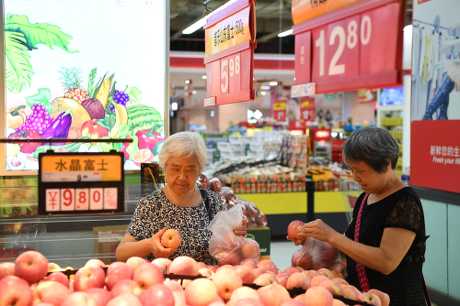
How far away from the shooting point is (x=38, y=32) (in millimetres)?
4078

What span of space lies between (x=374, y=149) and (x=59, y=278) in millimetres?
1362

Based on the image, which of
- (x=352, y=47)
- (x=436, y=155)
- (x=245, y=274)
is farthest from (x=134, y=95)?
(x=436, y=155)

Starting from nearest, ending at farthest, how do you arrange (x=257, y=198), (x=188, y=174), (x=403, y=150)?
(x=188, y=174)
(x=257, y=198)
(x=403, y=150)

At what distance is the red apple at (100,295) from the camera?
179 centimetres

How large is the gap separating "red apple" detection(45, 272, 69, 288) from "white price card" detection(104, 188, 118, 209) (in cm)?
98

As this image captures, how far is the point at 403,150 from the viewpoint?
12.2 m

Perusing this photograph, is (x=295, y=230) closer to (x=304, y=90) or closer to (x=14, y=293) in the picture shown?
(x=304, y=90)

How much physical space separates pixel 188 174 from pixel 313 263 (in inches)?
28.8

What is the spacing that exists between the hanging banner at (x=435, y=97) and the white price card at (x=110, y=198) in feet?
10.8

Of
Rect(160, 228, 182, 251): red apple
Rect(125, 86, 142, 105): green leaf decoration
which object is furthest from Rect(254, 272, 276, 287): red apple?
Rect(125, 86, 142, 105): green leaf decoration

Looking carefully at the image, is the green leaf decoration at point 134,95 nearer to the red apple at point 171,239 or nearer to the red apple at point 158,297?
the red apple at point 171,239

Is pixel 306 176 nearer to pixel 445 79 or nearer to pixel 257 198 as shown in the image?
pixel 257 198

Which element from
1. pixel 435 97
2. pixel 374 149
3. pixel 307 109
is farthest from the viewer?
pixel 307 109

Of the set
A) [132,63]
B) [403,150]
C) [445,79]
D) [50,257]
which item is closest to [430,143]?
[445,79]
